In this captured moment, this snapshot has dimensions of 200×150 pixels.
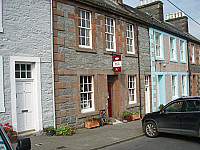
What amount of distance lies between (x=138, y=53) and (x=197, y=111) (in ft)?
25.7

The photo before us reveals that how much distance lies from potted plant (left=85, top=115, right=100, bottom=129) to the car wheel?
2829 mm

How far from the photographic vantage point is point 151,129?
9531mm

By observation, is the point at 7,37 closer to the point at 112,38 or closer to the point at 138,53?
the point at 112,38

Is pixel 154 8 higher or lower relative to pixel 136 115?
higher

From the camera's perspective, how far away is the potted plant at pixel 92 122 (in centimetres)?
1122

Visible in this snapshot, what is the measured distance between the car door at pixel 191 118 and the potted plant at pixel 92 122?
444 cm

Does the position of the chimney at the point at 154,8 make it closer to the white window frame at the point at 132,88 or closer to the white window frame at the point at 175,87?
the white window frame at the point at 175,87

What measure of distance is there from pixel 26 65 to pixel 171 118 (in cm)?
611

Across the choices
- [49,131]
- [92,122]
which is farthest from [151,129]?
[49,131]

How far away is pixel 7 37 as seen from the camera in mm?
8664

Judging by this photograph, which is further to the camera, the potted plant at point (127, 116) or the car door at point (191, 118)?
the potted plant at point (127, 116)

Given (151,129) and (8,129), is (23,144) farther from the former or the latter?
(151,129)

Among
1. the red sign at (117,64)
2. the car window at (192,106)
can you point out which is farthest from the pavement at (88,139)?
the red sign at (117,64)

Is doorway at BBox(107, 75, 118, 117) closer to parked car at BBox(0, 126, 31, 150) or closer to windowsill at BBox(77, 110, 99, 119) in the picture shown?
windowsill at BBox(77, 110, 99, 119)
